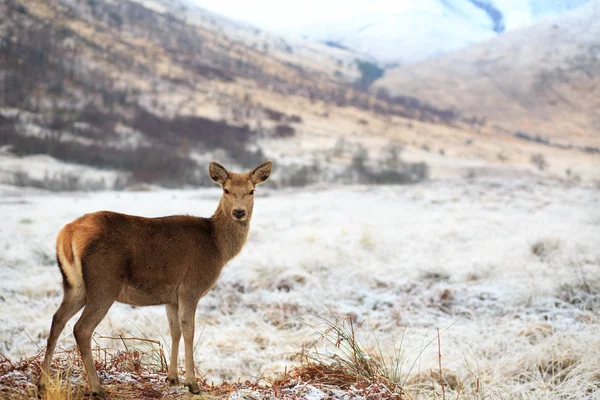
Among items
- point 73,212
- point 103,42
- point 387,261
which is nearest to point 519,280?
point 387,261

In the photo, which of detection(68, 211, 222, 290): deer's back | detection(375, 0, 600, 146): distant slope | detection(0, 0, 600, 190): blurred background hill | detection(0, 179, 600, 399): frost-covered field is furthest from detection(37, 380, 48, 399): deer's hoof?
detection(375, 0, 600, 146): distant slope

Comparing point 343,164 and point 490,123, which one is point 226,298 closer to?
point 343,164

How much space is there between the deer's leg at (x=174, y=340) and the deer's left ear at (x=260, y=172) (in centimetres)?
99

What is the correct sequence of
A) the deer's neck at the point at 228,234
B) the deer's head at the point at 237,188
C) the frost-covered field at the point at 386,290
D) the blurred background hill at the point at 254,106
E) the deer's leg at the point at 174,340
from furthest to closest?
the blurred background hill at the point at 254,106 → the frost-covered field at the point at 386,290 → the deer's neck at the point at 228,234 → the deer's head at the point at 237,188 → the deer's leg at the point at 174,340

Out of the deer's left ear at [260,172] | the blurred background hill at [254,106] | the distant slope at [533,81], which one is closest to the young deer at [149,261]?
the deer's left ear at [260,172]

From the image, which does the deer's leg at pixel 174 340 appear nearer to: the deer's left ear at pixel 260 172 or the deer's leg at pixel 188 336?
the deer's leg at pixel 188 336

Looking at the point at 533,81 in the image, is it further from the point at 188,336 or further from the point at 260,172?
the point at 188,336

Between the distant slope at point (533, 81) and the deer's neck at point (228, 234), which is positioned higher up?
the distant slope at point (533, 81)

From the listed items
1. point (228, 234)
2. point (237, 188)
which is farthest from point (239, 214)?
point (228, 234)

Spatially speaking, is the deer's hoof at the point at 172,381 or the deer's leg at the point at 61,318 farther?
the deer's hoof at the point at 172,381

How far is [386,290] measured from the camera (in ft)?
23.0

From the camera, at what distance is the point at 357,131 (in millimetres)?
27391

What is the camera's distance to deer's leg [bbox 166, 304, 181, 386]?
292cm

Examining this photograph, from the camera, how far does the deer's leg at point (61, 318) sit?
2553 mm
